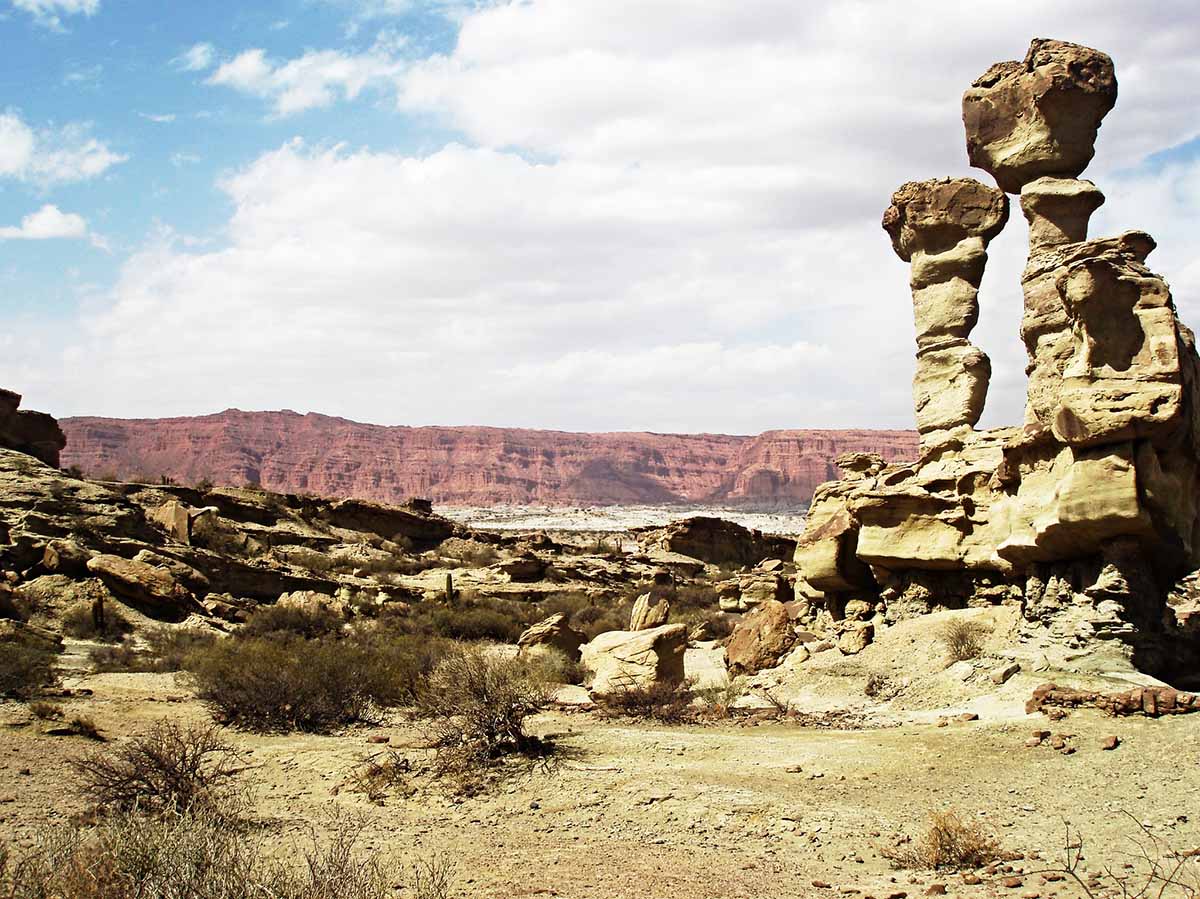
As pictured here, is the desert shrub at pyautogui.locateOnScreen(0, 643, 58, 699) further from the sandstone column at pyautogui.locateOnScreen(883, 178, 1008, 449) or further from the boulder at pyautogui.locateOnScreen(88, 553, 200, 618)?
the sandstone column at pyautogui.locateOnScreen(883, 178, 1008, 449)

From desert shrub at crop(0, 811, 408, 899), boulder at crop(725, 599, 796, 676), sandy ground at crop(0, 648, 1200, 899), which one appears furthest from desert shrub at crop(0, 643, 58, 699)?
boulder at crop(725, 599, 796, 676)

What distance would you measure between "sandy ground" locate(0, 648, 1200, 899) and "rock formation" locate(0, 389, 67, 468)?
22038 mm

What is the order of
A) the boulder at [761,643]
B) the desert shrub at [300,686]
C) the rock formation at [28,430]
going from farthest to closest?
the rock formation at [28,430] < the boulder at [761,643] < the desert shrub at [300,686]

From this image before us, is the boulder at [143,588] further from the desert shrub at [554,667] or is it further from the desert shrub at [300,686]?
the desert shrub at [554,667]

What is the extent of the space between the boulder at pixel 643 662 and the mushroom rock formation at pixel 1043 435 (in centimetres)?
317

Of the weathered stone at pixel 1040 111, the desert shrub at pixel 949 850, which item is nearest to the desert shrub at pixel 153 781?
the desert shrub at pixel 949 850

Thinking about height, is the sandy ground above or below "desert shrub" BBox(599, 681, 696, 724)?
above

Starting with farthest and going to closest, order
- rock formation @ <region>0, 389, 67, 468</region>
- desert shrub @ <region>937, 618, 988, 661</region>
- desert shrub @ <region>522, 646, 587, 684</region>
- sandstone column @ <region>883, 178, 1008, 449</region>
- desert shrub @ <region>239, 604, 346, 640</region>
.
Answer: rock formation @ <region>0, 389, 67, 468</region> < desert shrub @ <region>239, 604, 346, 640</region> < sandstone column @ <region>883, 178, 1008, 449</region> < desert shrub @ <region>522, 646, 587, 684</region> < desert shrub @ <region>937, 618, 988, 661</region>

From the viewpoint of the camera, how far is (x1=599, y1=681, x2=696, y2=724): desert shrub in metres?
11.9

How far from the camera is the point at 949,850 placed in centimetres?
624

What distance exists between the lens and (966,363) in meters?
15.5

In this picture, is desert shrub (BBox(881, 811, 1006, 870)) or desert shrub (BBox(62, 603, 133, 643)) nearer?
desert shrub (BBox(881, 811, 1006, 870))

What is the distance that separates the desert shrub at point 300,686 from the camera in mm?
11453

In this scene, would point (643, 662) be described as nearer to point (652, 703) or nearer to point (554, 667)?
point (652, 703)
